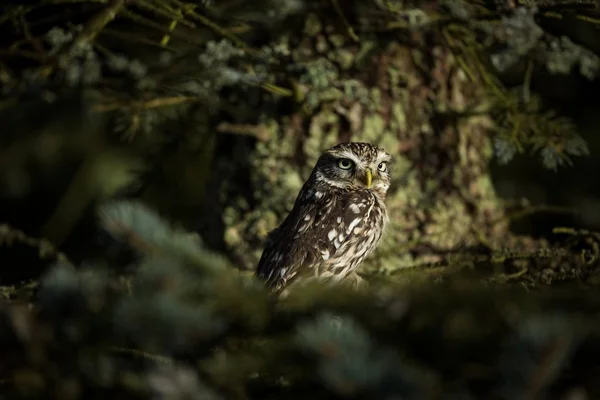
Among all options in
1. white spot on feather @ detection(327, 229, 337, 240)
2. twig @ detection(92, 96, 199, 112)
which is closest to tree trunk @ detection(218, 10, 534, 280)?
white spot on feather @ detection(327, 229, 337, 240)

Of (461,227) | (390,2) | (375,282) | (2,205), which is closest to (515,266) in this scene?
(375,282)

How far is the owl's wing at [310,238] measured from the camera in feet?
14.3

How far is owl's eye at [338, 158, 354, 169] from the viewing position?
461 centimetres

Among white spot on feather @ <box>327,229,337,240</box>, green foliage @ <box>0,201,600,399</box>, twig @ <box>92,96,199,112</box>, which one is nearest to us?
green foliage @ <box>0,201,600,399</box>

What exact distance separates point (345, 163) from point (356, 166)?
61mm

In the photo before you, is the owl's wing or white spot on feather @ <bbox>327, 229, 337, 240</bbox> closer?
the owl's wing

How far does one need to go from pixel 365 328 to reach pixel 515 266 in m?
2.00

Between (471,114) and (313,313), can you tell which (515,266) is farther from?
(313,313)

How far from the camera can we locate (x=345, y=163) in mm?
4629

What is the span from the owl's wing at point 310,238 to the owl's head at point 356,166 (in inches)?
4.3

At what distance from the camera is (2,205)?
8.09 m

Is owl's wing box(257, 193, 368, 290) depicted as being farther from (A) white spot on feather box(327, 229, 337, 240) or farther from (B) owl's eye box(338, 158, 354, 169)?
(B) owl's eye box(338, 158, 354, 169)

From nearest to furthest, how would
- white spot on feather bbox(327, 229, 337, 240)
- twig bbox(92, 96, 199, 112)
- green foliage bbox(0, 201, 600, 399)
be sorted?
green foliage bbox(0, 201, 600, 399), twig bbox(92, 96, 199, 112), white spot on feather bbox(327, 229, 337, 240)

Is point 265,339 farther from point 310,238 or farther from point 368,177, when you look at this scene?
point 368,177
